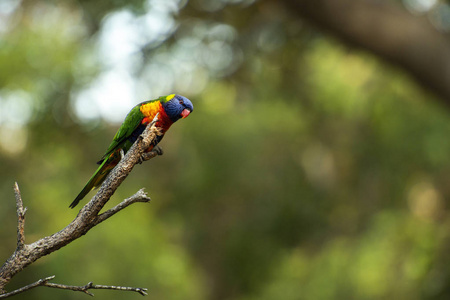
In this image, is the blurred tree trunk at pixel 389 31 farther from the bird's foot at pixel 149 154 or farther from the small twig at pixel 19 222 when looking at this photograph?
the small twig at pixel 19 222

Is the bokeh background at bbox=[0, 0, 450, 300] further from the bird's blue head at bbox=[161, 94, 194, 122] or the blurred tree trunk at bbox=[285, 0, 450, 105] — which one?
the bird's blue head at bbox=[161, 94, 194, 122]

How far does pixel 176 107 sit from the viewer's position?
1.60 m

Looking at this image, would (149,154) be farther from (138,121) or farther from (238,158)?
(238,158)

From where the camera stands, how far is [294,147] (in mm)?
10297

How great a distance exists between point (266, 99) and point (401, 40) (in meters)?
4.37

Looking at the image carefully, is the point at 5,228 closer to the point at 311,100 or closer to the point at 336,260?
the point at 311,100

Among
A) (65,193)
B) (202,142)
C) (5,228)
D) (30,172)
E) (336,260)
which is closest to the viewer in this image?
(5,228)

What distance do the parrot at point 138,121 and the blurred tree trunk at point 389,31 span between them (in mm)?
4164

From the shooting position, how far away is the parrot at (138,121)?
1593 millimetres

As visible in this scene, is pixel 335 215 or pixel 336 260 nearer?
pixel 336 260

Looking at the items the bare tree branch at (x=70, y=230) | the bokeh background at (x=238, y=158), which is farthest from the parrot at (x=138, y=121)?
the bokeh background at (x=238, y=158)

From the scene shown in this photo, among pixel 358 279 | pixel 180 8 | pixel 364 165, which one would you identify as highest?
pixel 364 165

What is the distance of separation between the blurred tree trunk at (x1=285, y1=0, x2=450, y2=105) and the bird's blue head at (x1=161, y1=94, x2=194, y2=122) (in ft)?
13.8

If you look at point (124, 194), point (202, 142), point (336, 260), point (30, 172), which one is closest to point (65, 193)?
point (30, 172)
